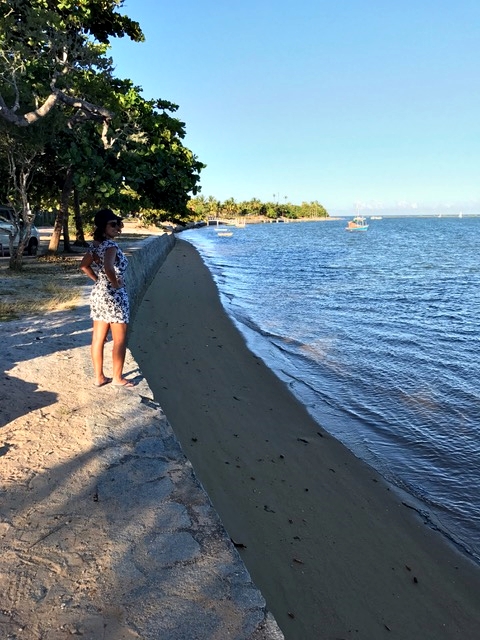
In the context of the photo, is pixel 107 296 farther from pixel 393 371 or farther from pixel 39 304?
pixel 393 371

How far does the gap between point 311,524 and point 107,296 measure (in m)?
2.79

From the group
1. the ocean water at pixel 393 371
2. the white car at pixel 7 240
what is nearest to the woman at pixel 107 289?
the ocean water at pixel 393 371

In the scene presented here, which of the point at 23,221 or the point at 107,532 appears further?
the point at 23,221

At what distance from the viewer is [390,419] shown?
6.46m

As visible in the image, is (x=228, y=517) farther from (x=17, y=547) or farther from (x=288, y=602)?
(x=17, y=547)

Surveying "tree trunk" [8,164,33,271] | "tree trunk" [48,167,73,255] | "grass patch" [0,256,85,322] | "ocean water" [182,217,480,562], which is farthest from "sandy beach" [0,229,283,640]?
"tree trunk" [48,167,73,255]

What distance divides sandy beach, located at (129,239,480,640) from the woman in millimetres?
1122

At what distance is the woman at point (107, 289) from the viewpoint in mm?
4543

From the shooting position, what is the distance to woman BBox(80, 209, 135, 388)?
14.9 feet

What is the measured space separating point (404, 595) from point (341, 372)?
17.2ft

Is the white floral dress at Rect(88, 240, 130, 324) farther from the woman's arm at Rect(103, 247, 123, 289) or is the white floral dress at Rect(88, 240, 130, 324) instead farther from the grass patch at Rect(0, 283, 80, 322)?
the grass patch at Rect(0, 283, 80, 322)

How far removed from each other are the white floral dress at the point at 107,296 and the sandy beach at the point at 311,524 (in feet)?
4.78

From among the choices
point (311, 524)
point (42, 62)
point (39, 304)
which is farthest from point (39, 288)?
point (311, 524)

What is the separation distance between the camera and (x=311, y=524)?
3896 mm
